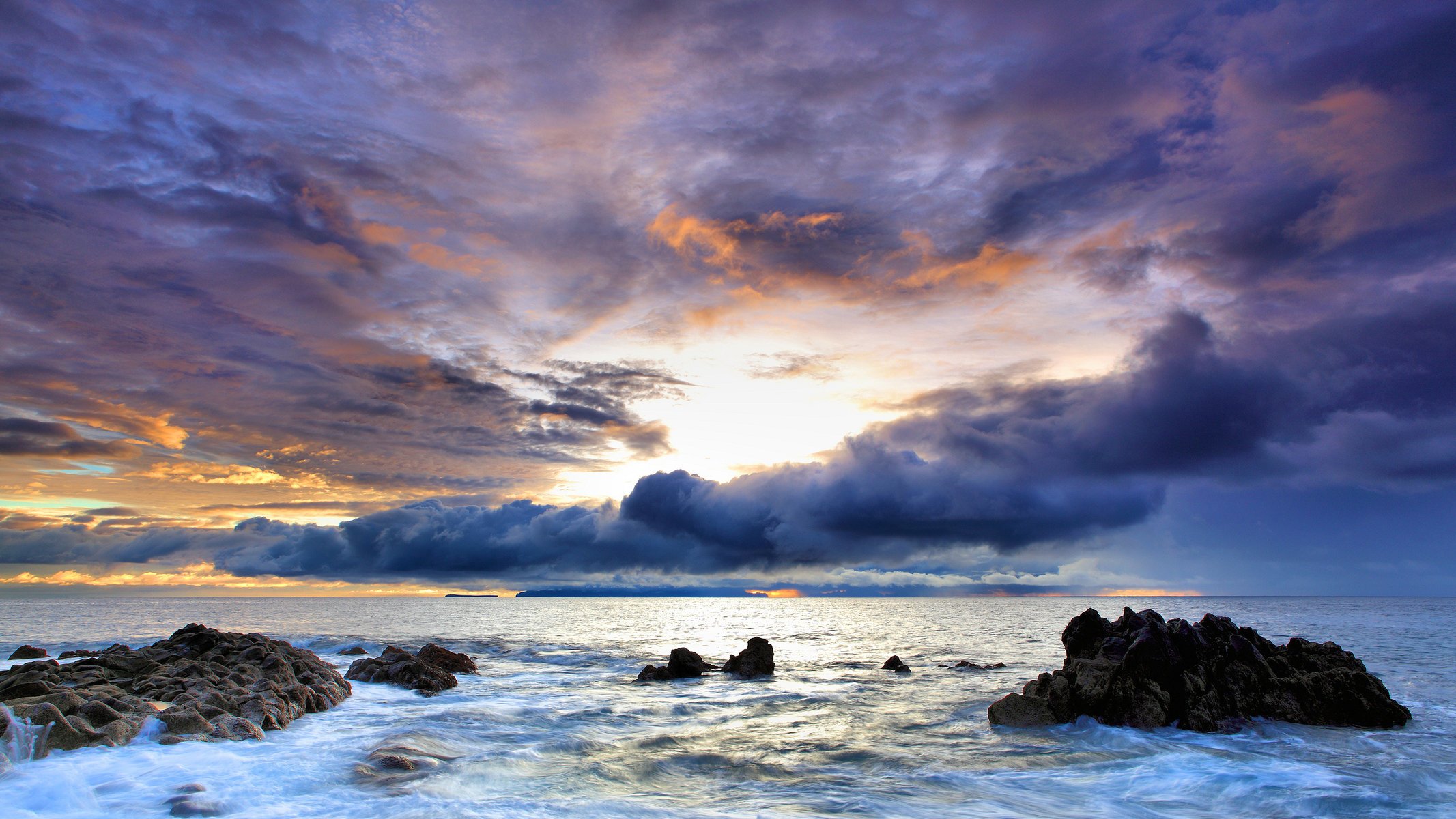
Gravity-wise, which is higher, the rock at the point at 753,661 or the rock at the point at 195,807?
the rock at the point at 195,807

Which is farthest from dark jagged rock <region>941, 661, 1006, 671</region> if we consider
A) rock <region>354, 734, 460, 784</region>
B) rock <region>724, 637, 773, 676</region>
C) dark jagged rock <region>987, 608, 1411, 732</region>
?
rock <region>354, 734, 460, 784</region>

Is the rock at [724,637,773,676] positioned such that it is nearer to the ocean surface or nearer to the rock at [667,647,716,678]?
the rock at [667,647,716,678]

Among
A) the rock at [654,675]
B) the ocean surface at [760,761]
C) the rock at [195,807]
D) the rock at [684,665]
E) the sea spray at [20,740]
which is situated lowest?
the rock at [654,675]

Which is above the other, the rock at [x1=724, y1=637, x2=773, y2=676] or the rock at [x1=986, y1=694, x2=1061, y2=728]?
the rock at [x1=986, y1=694, x2=1061, y2=728]

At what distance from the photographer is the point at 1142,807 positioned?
52.1ft

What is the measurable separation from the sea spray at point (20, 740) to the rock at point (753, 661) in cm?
3034

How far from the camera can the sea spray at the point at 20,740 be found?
47.5 feet

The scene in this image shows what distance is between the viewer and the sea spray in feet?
47.5

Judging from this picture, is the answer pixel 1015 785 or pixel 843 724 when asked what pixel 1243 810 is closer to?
pixel 1015 785

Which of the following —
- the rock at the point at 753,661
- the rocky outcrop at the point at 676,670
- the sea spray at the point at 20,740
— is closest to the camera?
the sea spray at the point at 20,740

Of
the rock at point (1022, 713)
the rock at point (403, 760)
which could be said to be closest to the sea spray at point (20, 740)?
the rock at point (403, 760)

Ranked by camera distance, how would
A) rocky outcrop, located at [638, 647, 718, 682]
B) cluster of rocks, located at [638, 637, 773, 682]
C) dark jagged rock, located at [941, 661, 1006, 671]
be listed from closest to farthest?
rocky outcrop, located at [638, 647, 718, 682], cluster of rocks, located at [638, 637, 773, 682], dark jagged rock, located at [941, 661, 1006, 671]

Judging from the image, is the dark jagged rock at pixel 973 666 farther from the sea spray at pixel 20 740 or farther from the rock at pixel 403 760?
the sea spray at pixel 20 740

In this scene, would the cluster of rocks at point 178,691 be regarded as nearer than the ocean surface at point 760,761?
No
